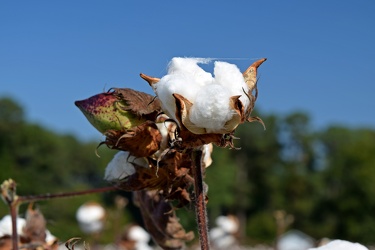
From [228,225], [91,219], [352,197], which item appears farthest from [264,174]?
[91,219]

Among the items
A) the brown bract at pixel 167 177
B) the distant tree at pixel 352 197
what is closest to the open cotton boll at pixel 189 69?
the brown bract at pixel 167 177

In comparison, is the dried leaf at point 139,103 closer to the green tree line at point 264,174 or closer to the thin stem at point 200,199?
the thin stem at point 200,199

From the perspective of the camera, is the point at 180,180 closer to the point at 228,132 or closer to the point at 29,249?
the point at 228,132

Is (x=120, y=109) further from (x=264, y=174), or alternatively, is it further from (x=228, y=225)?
(x=264, y=174)

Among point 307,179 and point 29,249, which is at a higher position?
point 29,249

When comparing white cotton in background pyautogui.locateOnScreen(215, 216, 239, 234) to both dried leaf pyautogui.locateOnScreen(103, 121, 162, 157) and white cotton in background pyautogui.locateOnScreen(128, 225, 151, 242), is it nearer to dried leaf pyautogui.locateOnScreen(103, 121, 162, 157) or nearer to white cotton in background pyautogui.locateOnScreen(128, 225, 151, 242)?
white cotton in background pyautogui.locateOnScreen(128, 225, 151, 242)

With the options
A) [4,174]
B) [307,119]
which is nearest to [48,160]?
[4,174]

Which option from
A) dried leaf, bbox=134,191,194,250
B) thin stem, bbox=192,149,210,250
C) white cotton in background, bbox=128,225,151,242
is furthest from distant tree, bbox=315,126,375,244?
thin stem, bbox=192,149,210,250
